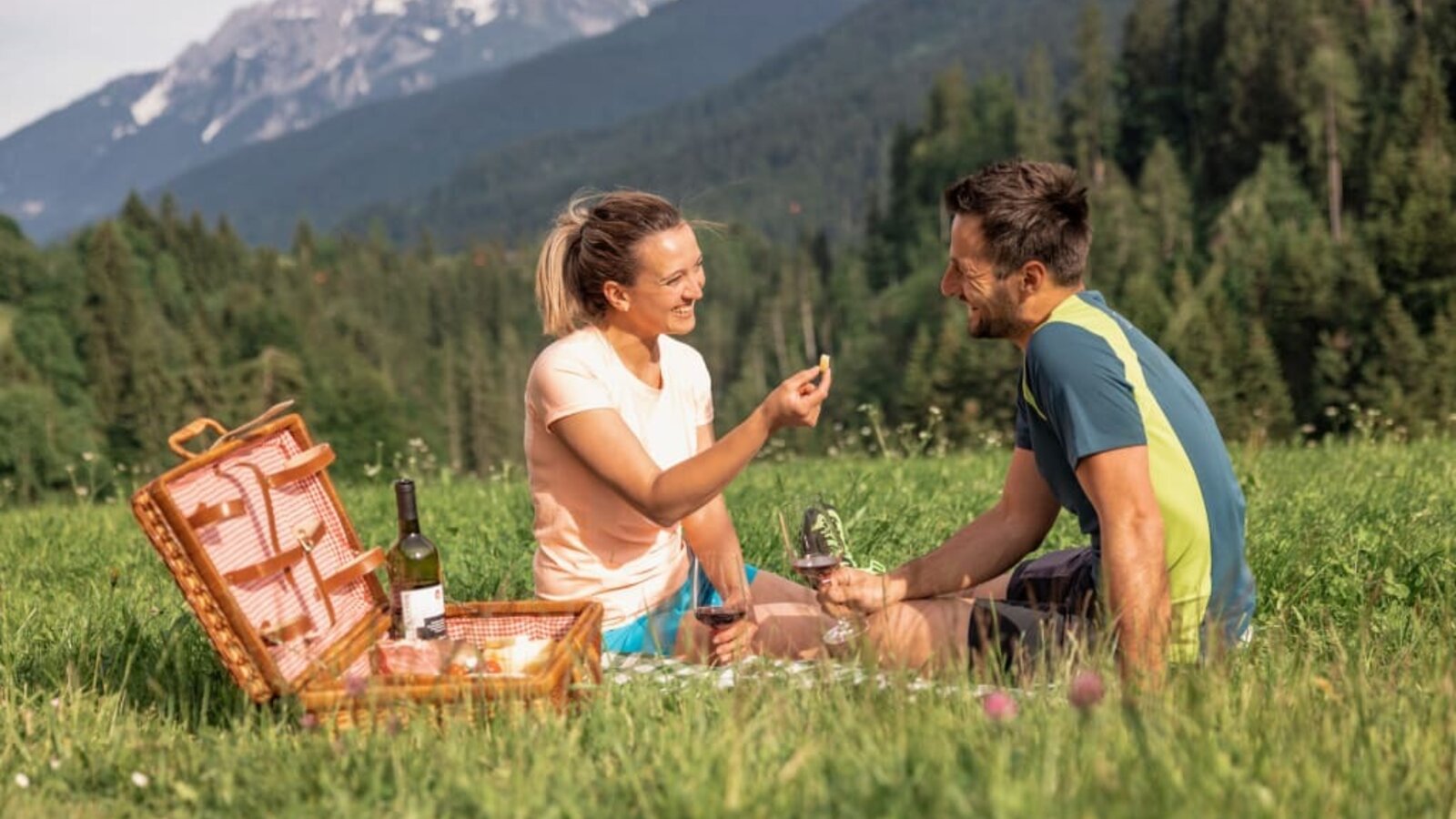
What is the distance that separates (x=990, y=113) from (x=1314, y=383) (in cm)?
6796

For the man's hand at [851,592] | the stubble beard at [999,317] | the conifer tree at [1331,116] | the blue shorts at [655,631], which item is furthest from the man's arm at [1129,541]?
the conifer tree at [1331,116]

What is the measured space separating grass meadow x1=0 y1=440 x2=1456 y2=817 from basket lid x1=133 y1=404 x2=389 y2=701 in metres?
0.22

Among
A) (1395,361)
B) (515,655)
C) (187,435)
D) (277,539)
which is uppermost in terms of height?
(187,435)

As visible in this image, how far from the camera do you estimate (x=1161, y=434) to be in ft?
15.5

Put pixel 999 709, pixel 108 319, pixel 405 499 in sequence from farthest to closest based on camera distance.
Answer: pixel 108 319
pixel 405 499
pixel 999 709

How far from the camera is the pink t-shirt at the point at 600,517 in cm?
572

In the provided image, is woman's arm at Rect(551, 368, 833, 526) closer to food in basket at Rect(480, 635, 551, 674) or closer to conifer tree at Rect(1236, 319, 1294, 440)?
food in basket at Rect(480, 635, 551, 674)

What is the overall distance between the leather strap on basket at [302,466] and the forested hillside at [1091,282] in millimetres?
43874

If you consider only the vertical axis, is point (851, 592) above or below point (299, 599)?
below

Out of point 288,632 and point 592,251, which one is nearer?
point 288,632

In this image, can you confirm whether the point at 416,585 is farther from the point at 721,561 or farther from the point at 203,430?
the point at 721,561

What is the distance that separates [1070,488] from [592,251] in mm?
2072

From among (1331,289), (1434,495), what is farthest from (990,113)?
(1434,495)

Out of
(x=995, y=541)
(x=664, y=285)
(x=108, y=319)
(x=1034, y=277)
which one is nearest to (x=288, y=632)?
(x=664, y=285)
